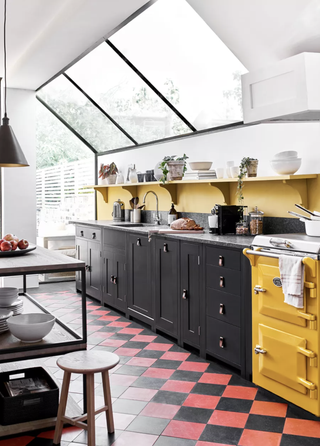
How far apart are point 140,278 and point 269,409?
2159mm

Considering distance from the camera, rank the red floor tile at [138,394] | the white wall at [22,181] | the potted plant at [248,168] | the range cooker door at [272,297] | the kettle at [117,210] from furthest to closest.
→ the white wall at [22,181]
the kettle at [117,210]
the potted plant at [248,168]
the red floor tile at [138,394]
the range cooker door at [272,297]

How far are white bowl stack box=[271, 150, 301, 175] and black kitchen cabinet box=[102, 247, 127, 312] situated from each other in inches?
83.8

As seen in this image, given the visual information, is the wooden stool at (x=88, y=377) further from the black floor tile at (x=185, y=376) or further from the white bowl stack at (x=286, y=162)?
the white bowl stack at (x=286, y=162)

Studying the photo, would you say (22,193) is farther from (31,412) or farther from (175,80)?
(31,412)

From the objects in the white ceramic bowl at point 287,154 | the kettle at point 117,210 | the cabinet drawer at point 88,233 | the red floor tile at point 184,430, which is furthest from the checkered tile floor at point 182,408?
the kettle at point 117,210

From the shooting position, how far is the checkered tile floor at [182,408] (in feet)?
8.32

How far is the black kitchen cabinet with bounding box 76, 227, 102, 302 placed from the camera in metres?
5.82

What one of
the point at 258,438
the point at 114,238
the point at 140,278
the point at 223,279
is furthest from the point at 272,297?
the point at 114,238

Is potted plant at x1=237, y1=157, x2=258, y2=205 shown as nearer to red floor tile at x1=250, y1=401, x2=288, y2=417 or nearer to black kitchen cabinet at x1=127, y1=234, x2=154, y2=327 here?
black kitchen cabinet at x1=127, y1=234, x2=154, y2=327

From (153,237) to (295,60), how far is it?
84.0 inches

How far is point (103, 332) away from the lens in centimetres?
454

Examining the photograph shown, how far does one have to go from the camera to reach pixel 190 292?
3938mm

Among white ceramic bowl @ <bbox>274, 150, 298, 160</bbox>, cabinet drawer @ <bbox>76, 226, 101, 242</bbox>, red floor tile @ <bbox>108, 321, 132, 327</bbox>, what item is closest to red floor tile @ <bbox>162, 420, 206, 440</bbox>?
white ceramic bowl @ <bbox>274, 150, 298, 160</bbox>

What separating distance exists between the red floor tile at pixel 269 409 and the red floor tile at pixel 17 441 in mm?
1293
